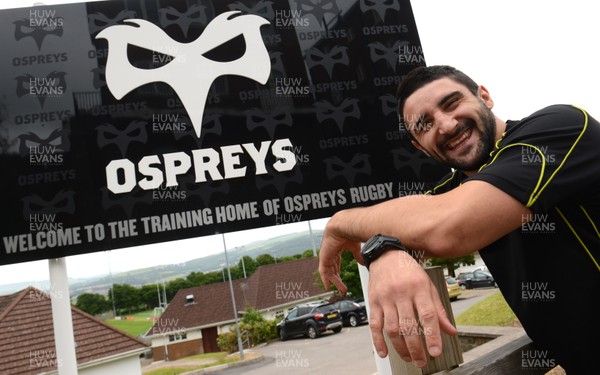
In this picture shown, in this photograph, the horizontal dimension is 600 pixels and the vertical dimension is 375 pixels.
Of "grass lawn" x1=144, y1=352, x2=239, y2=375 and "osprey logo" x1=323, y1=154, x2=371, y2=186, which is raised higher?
"osprey logo" x1=323, y1=154, x2=371, y2=186

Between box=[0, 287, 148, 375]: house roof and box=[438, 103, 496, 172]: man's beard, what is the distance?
12206mm

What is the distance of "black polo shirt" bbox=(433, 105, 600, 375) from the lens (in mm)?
818

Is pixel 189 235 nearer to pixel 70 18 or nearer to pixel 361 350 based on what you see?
pixel 70 18

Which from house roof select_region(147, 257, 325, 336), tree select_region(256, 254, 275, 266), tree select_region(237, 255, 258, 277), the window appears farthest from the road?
tree select_region(237, 255, 258, 277)

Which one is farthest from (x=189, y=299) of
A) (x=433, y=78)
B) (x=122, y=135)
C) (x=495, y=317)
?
(x=433, y=78)

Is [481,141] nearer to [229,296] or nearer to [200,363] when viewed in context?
[200,363]

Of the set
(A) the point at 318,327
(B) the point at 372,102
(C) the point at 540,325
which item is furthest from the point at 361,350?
(C) the point at 540,325

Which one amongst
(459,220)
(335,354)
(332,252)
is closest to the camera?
(459,220)

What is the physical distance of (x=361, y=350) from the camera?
698 inches

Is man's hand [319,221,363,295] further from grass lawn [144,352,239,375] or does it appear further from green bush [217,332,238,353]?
green bush [217,332,238,353]

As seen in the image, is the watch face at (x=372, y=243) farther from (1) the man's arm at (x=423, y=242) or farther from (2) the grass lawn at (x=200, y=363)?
(2) the grass lawn at (x=200, y=363)

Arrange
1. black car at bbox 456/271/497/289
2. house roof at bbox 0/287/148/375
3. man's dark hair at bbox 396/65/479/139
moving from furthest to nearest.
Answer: black car at bbox 456/271/497/289, house roof at bbox 0/287/148/375, man's dark hair at bbox 396/65/479/139

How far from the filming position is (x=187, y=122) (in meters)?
2.88

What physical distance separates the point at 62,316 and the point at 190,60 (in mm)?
2089
